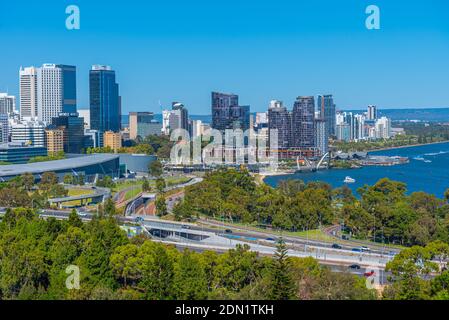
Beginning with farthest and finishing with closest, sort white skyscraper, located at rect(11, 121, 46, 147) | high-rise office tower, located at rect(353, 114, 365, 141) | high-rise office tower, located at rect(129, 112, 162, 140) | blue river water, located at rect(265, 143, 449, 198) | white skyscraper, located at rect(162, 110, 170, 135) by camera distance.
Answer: high-rise office tower, located at rect(353, 114, 365, 141) → high-rise office tower, located at rect(129, 112, 162, 140) → white skyscraper, located at rect(162, 110, 170, 135) → white skyscraper, located at rect(11, 121, 46, 147) → blue river water, located at rect(265, 143, 449, 198)

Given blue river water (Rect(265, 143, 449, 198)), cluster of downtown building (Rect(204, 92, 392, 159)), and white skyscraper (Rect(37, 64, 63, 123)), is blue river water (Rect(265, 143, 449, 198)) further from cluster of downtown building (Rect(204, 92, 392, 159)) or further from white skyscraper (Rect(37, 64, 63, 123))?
white skyscraper (Rect(37, 64, 63, 123))

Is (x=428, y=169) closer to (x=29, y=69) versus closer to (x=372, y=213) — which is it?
(x=372, y=213)

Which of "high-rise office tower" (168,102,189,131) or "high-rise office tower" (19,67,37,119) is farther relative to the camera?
"high-rise office tower" (19,67,37,119)

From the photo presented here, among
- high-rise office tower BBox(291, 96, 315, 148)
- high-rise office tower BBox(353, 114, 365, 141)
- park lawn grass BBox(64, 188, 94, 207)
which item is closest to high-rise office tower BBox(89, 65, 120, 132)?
high-rise office tower BBox(291, 96, 315, 148)

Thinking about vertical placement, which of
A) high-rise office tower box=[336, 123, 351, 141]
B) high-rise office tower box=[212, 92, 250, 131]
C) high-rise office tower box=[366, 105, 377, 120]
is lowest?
high-rise office tower box=[336, 123, 351, 141]

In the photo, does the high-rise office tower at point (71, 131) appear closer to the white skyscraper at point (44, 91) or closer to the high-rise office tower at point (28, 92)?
the white skyscraper at point (44, 91)

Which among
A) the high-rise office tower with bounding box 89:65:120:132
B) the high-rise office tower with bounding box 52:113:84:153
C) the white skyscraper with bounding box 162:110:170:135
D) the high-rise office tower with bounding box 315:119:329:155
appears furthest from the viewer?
the white skyscraper with bounding box 162:110:170:135

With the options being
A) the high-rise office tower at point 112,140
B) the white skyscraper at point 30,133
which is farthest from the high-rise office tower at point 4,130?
the high-rise office tower at point 112,140

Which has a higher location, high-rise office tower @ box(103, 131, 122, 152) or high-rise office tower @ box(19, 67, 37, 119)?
high-rise office tower @ box(19, 67, 37, 119)
